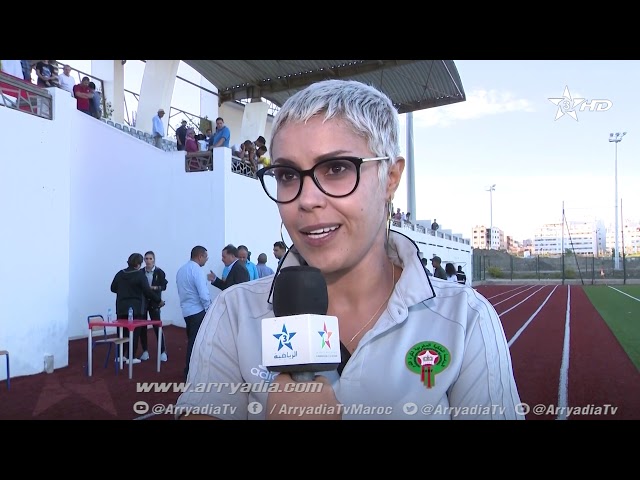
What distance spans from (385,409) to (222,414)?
42 centimetres

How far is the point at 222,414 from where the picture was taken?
4.37 feet

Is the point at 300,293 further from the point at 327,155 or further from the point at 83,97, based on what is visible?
the point at 83,97

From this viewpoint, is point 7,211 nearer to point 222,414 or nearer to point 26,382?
point 26,382

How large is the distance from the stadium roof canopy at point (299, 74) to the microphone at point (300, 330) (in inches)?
583

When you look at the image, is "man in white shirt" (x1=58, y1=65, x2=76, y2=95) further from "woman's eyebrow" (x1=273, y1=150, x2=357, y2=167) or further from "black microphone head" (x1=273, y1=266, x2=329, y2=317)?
"black microphone head" (x1=273, y1=266, x2=329, y2=317)

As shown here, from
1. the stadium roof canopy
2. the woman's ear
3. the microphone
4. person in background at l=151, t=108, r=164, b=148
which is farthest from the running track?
person in background at l=151, t=108, r=164, b=148

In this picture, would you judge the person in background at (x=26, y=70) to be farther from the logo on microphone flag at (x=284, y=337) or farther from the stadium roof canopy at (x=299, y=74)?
the logo on microphone flag at (x=284, y=337)

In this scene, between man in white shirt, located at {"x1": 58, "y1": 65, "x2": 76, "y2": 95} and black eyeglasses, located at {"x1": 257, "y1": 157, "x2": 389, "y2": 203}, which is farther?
man in white shirt, located at {"x1": 58, "y1": 65, "x2": 76, "y2": 95}

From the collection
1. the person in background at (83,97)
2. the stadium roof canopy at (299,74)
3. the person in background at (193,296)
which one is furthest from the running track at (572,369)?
the person in background at (83,97)

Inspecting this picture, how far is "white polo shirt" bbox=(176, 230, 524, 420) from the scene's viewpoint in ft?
4.14

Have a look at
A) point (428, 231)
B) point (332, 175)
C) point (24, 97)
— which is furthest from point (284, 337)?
point (428, 231)

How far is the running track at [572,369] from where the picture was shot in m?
5.25

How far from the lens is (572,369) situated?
23.5ft

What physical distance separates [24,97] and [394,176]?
22.3 feet
